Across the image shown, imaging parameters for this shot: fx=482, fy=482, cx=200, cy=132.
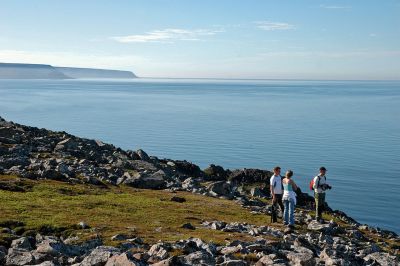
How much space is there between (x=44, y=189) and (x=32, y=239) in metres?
13.5

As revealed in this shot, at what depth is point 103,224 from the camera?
2484 cm

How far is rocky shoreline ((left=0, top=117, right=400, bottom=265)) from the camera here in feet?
57.7

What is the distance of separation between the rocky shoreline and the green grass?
128cm

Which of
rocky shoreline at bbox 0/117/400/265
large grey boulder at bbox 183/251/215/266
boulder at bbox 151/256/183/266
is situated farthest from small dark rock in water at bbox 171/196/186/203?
boulder at bbox 151/256/183/266

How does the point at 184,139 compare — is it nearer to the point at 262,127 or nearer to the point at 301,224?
the point at 262,127

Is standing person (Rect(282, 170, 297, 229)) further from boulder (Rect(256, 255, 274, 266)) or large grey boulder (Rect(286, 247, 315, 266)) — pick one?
boulder (Rect(256, 255, 274, 266))

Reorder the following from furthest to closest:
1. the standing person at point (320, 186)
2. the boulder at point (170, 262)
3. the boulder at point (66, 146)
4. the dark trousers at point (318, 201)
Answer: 1. the boulder at point (66, 146)
2. the dark trousers at point (318, 201)
3. the standing person at point (320, 186)
4. the boulder at point (170, 262)

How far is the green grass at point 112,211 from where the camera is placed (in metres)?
23.5

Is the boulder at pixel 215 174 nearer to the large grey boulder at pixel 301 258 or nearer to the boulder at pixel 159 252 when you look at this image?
the large grey boulder at pixel 301 258

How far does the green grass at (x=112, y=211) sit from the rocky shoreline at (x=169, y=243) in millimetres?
1277

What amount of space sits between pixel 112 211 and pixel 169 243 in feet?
29.9

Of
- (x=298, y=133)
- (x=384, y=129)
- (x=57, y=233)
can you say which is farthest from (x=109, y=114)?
(x=57, y=233)

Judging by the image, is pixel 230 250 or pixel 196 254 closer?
pixel 196 254

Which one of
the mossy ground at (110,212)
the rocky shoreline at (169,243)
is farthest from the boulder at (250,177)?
the mossy ground at (110,212)
